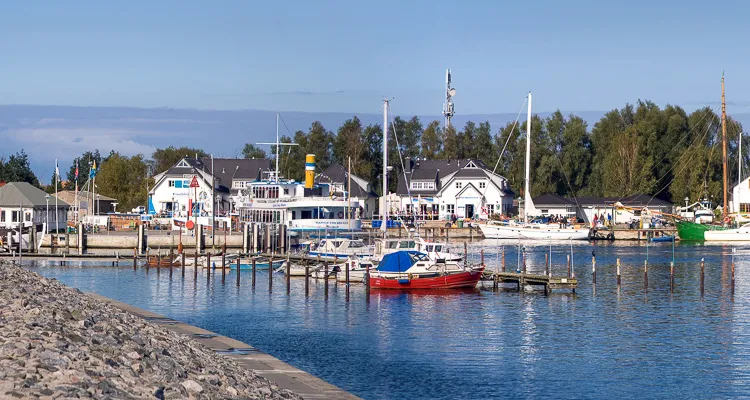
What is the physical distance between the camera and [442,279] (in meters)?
55.9

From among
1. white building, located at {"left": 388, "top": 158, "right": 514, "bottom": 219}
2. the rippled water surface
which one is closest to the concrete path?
the rippled water surface

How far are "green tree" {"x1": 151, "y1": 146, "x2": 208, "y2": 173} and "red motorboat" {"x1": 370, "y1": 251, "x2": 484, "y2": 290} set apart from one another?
10944 centimetres

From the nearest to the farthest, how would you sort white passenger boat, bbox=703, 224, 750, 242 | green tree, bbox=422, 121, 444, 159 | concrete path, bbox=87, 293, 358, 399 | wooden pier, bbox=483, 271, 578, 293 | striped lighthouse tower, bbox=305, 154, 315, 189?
concrete path, bbox=87, 293, 358, 399 → wooden pier, bbox=483, 271, 578, 293 → striped lighthouse tower, bbox=305, 154, 315, 189 → white passenger boat, bbox=703, 224, 750, 242 → green tree, bbox=422, 121, 444, 159

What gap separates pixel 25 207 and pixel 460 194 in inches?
2292

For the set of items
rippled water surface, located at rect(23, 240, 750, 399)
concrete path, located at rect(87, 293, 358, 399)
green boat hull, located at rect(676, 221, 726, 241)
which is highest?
green boat hull, located at rect(676, 221, 726, 241)

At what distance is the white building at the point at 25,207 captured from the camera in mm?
92250

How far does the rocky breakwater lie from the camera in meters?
17.0

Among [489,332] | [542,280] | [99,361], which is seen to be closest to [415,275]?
[542,280]

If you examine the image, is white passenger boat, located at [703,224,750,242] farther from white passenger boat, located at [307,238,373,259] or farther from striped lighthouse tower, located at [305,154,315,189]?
white passenger boat, located at [307,238,373,259]

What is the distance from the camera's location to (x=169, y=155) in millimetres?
164000

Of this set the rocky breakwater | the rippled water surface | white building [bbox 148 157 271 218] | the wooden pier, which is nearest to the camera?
the rocky breakwater

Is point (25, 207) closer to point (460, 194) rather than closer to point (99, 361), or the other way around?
point (460, 194)

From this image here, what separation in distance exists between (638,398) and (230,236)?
195 feet

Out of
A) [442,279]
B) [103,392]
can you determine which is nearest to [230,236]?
[442,279]
